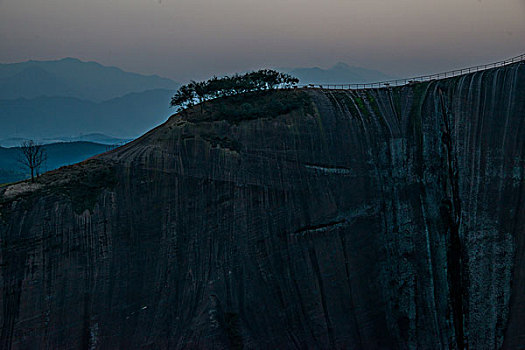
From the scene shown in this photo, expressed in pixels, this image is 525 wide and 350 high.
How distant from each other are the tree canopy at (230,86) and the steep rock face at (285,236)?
3.73m

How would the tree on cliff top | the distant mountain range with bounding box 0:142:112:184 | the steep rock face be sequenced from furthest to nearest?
the distant mountain range with bounding box 0:142:112:184 < the tree on cliff top < the steep rock face

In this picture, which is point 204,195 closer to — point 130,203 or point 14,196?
point 130,203

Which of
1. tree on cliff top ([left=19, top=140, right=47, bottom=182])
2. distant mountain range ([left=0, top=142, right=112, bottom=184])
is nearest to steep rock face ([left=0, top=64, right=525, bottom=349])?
tree on cliff top ([left=19, top=140, right=47, bottom=182])

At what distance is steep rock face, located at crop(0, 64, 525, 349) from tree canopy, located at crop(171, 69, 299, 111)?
3.73m

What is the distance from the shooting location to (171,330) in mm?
26344

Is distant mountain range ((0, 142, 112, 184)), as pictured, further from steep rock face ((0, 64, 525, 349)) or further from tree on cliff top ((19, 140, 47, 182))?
steep rock face ((0, 64, 525, 349))

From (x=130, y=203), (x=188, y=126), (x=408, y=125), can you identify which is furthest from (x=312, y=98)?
(x=130, y=203)

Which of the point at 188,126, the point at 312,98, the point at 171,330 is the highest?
the point at 312,98

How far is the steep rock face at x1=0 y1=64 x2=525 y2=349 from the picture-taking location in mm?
25859

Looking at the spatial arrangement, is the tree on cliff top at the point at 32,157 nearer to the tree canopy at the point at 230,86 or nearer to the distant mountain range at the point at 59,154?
the tree canopy at the point at 230,86

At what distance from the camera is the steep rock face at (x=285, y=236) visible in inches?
1018

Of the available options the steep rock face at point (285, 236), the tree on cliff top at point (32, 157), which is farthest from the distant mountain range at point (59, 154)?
the steep rock face at point (285, 236)

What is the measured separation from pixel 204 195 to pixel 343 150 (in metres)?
13.1

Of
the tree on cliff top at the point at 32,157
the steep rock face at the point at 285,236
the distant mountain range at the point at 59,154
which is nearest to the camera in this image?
the steep rock face at the point at 285,236
